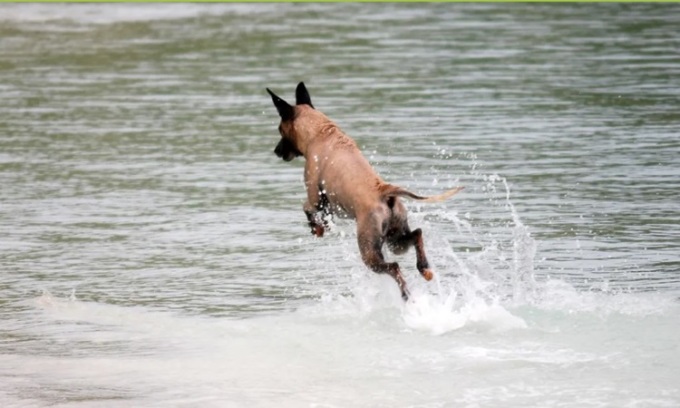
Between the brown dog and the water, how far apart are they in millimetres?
403

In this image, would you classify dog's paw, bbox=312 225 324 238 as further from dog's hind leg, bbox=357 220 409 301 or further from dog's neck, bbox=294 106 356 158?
dog's hind leg, bbox=357 220 409 301

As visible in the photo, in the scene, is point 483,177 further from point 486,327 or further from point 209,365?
point 209,365

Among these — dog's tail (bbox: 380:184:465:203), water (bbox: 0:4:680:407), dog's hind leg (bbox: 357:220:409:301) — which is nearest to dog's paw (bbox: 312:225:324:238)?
water (bbox: 0:4:680:407)

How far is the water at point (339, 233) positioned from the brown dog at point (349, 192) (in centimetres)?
40

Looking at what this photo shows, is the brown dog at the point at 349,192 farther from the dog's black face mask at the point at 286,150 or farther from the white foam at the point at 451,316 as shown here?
the white foam at the point at 451,316

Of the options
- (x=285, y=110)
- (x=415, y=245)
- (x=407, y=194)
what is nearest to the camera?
(x=407, y=194)

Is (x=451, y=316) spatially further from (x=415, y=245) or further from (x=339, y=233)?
(x=339, y=233)

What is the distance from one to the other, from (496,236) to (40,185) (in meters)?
4.96

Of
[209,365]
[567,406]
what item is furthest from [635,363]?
[209,365]

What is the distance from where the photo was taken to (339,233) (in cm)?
1367

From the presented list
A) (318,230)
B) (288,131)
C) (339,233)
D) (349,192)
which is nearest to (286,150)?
(288,131)

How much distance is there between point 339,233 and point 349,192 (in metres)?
3.69

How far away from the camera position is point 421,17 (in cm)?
3347

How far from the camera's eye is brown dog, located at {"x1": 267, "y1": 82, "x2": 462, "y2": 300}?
979 cm
